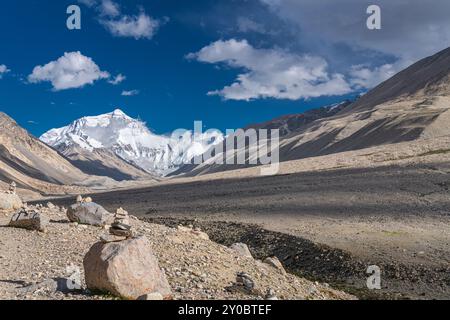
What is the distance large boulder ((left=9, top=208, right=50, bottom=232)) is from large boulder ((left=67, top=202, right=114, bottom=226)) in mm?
1665

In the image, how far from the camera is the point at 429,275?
2148cm

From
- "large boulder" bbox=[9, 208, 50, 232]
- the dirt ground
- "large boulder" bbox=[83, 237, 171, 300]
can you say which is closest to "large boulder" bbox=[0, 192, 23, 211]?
"large boulder" bbox=[9, 208, 50, 232]

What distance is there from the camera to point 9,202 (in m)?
25.0

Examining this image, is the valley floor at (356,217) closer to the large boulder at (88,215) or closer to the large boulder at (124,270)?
the large boulder at (88,215)

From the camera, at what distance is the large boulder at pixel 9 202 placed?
24670 millimetres

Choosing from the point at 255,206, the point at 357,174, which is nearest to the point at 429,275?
the point at 255,206

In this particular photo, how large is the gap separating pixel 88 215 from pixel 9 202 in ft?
18.3

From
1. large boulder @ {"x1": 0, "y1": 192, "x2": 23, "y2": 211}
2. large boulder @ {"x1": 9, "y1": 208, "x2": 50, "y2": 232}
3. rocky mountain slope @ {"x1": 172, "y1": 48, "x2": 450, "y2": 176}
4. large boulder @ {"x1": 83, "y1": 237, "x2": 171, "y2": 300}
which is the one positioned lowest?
large boulder @ {"x1": 83, "y1": 237, "x2": 171, "y2": 300}

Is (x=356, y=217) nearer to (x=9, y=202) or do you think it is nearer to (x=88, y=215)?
(x=88, y=215)

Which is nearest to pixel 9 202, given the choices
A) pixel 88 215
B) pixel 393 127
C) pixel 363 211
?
pixel 88 215

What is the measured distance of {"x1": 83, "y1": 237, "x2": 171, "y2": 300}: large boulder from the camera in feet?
40.9

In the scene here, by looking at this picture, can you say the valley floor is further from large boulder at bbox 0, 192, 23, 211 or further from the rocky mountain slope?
the rocky mountain slope

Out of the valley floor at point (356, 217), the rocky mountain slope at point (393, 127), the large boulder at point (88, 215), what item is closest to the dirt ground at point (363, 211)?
the valley floor at point (356, 217)

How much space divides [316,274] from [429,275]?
5159 millimetres
